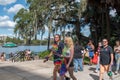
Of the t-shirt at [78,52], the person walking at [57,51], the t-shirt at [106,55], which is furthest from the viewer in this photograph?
the t-shirt at [78,52]

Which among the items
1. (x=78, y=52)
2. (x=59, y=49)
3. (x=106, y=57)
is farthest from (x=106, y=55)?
(x=78, y=52)

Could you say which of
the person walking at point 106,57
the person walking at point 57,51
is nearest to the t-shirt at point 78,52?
the person walking at point 106,57

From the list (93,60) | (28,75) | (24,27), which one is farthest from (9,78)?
(24,27)

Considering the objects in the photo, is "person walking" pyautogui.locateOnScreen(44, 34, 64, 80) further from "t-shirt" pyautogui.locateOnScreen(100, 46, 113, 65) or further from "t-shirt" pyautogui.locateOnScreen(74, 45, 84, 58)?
"t-shirt" pyautogui.locateOnScreen(74, 45, 84, 58)

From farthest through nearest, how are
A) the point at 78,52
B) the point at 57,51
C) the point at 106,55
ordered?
the point at 78,52 → the point at 106,55 → the point at 57,51

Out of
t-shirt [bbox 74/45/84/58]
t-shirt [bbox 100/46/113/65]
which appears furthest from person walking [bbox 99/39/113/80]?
t-shirt [bbox 74/45/84/58]

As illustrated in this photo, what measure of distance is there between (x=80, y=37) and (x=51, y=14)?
3468 millimetres

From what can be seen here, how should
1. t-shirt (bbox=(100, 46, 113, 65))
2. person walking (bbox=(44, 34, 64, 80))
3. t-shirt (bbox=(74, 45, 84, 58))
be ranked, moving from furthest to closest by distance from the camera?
1. t-shirt (bbox=(74, 45, 84, 58))
2. t-shirt (bbox=(100, 46, 113, 65))
3. person walking (bbox=(44, 34, 64, 80))

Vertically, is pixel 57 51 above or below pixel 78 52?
above

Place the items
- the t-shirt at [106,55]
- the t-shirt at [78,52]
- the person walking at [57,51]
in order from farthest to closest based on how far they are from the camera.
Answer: the t-shirt at [78,52], the t-shirt at [106,55], the person walking at [57,51]

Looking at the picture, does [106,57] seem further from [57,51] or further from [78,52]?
[78,52]

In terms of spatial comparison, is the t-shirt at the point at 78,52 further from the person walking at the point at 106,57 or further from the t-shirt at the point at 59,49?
the t-shirt at the point at 59,49

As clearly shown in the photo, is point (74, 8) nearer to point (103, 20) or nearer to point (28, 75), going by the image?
point (103, 20)

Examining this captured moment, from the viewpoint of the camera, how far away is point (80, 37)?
2636cm
